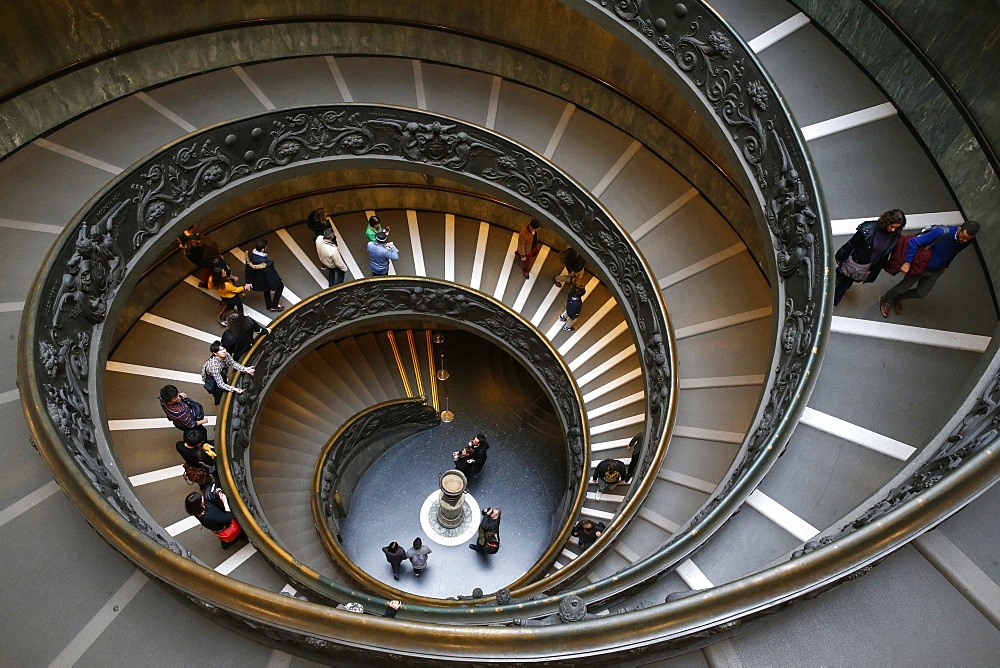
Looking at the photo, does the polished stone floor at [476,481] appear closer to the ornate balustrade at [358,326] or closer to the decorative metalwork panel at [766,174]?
the ornate balustrade at [358,326]

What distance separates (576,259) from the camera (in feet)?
37.6

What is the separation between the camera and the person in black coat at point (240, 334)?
894 centimetres

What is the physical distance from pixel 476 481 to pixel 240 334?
6.15 meters

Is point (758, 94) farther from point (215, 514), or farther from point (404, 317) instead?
point (215, 514)

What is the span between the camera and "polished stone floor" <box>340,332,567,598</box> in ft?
39.2

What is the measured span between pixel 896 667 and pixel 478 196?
1097cm

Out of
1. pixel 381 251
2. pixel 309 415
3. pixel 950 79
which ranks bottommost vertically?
pixel 309 415

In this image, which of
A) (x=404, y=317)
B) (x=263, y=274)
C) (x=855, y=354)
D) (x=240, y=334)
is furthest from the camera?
(x=404, y=317)

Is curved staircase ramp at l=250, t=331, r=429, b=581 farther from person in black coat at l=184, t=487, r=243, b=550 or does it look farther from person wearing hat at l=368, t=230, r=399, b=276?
person wearing hat at l=368, t=230, r=399, b=276

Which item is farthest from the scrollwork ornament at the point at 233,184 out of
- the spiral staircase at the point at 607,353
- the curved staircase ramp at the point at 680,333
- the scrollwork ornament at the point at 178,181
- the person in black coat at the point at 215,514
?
the person in black coat at the point at 215,514

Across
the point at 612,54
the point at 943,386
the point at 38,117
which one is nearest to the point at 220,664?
the point at 943,386

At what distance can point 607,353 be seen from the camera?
11.6 m

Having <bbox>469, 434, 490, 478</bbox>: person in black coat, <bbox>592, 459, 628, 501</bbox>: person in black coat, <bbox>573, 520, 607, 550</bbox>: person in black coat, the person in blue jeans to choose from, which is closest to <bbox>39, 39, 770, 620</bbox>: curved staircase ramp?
the person in blue jeans

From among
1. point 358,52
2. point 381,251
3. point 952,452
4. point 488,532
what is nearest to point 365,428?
point 488,532
